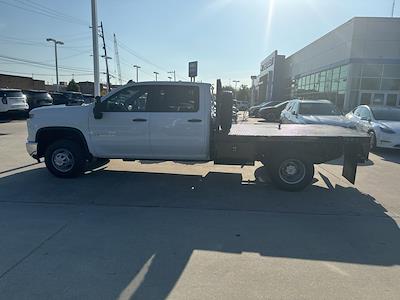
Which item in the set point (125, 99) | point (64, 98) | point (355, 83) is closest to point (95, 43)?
point (125, 99)

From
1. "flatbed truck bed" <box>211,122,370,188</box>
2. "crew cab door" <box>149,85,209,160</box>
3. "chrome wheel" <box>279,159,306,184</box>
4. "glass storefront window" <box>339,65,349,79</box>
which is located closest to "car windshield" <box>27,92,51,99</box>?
"crew cab door" <box>149,85,209,160</box>

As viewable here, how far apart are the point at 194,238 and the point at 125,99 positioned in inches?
134

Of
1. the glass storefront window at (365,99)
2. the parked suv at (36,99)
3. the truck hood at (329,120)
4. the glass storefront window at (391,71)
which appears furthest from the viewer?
the glass storefront window at (365,99)

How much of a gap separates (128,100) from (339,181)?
472 centimetres

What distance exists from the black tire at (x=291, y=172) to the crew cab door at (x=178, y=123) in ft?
4.43

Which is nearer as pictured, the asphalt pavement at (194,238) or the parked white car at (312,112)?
the asphalt pavement at (194,238)

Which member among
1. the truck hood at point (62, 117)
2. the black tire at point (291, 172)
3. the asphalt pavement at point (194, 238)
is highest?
the truck hood at point (62, 117)

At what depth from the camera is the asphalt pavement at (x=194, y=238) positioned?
3061 millimetres

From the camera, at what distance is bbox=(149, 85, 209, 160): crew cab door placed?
6.16 meters

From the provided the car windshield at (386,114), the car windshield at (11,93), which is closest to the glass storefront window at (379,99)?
the car windshield at (386,114)

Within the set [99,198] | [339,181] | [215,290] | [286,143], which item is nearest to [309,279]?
[215,290]

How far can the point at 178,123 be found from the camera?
6164 mm

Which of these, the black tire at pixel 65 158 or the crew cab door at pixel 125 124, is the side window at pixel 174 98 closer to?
the crew cab door at pixel 125 124

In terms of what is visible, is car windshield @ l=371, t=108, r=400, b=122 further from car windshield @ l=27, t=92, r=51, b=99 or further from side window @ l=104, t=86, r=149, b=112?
car windshield @ l=27, t=92, r=51, b=99
